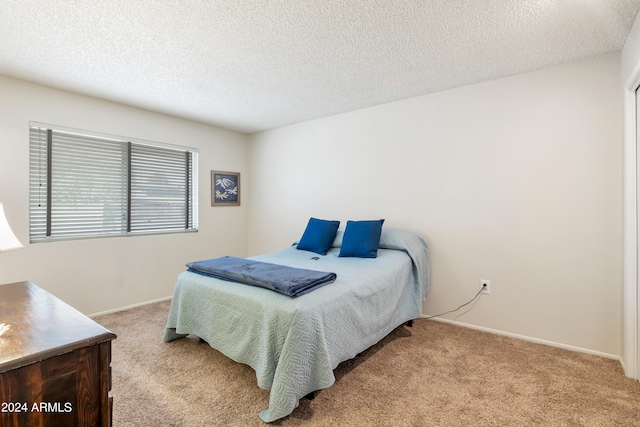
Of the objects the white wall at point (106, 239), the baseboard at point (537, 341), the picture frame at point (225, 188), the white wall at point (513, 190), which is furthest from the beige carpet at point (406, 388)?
the picture frame at point (225, 188)

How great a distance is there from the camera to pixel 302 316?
161 cm

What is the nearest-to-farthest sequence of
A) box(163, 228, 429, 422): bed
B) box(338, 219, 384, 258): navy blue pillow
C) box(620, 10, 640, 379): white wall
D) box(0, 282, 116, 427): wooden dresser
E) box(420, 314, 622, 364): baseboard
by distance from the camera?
box(0, 282, 116, 427): wooden dresser, box(163, 228, 429, 422): bed, box(620, 10, 640, 379): white wall, box(420, 314, 622, 364): baseboard, box(338, 219, 384, 258): navy blue pillow

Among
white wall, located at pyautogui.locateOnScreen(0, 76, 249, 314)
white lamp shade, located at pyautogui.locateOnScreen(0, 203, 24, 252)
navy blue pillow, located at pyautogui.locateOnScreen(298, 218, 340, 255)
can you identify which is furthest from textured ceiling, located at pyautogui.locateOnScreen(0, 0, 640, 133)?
navy blue pillow, located at pyautogui.locateOnScreen(298, 218, 340, 255)

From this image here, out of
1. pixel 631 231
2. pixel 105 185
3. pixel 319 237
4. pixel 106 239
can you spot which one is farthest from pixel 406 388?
pixel 105 185

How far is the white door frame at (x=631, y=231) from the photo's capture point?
1939mm

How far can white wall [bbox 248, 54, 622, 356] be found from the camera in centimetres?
227

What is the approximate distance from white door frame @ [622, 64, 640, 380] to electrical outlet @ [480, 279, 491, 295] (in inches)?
34.4

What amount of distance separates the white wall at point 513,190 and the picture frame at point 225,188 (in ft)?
5.79

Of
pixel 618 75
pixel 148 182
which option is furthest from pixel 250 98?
pixel 618 75

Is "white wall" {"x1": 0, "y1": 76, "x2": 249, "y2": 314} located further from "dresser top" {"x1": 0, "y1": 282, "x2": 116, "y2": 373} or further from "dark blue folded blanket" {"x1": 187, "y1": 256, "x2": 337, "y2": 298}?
"dresser top" {"x1": 0, "y1": 282, "x2": 116, "y2": 373}

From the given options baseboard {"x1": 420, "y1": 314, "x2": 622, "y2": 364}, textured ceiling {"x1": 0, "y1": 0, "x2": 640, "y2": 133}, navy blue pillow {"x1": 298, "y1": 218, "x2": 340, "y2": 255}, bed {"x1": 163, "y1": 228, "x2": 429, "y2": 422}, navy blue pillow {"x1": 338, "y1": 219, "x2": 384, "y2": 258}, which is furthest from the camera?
navy blue pillow {"x1": 298, "y1": 218, "x2": 340, "y2": 255}

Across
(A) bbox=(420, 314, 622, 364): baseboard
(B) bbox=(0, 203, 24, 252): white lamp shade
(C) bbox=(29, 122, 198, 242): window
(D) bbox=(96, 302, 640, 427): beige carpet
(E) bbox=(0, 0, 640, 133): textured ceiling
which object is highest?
(E) bbox=(0, 0, 640, 133): textured ceiling

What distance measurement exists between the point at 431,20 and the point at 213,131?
3.23 metres

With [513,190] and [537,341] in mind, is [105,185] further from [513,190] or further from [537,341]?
[537,341]
